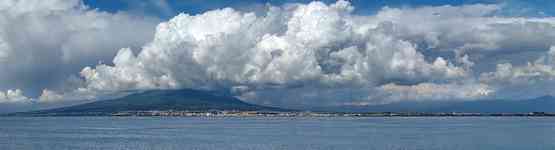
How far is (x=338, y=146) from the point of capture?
112 metres

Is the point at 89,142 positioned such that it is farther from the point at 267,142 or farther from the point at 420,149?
the point at 420,149

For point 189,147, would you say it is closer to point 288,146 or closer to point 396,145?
point 288,146

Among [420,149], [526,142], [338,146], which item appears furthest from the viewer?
[526,142]

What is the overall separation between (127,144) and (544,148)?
6452 centimetres

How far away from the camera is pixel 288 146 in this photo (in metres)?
112

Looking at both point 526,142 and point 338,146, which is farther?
point 526,142

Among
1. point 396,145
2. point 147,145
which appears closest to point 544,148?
point 396,145

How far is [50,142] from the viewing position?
126 m

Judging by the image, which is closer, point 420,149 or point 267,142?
point 420,149

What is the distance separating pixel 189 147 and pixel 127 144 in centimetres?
1196

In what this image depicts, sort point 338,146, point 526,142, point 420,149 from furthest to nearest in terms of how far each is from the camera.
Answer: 1. point 526,142
2. point 338,146
3. point 420,149

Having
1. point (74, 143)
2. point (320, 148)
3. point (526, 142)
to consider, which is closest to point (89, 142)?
point (74, 143)

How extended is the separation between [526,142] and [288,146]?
4030 centimetres

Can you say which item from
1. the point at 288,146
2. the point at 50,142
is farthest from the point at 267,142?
the point at 50,142
